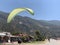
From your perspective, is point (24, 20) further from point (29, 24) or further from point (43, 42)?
point (43, 42)

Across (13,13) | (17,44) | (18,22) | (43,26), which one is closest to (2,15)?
(18,22)

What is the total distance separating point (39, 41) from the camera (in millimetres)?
8914

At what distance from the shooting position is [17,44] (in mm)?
7617

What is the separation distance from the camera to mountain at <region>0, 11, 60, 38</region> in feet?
35.9

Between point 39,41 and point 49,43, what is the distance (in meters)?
0.48

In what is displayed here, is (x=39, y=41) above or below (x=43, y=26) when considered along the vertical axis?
below

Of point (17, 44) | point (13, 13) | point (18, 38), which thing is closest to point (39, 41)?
point (18, 38)

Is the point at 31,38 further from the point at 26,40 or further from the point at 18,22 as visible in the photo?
the point at 18,22

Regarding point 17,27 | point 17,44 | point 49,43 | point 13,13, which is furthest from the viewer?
point 17,27

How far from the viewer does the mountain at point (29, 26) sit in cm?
1095

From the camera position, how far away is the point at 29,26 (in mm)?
11469

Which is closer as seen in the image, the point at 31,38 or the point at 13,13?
the point at 13,13

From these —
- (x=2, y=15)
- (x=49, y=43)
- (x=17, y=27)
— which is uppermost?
(x=2, y=15)

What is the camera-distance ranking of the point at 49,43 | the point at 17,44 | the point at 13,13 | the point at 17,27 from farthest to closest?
the point at 17,27, the point at 49,43, the point at 17,44, the point at 13,13
